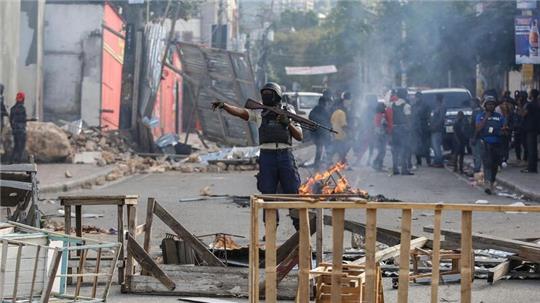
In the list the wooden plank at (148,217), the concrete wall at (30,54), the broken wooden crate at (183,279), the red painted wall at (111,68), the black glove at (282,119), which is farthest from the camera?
the red painted wall at (111,68)

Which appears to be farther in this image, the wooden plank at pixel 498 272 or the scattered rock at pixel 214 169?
the scattered rock at pixel 214 169

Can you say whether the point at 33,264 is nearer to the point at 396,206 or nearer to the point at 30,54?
the point at 396,206

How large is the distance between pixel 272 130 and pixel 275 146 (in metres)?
0.20

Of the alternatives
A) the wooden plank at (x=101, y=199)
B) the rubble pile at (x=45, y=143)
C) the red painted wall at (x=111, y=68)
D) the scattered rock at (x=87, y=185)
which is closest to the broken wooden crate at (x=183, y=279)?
the wooden plank at (x=101, y=199)

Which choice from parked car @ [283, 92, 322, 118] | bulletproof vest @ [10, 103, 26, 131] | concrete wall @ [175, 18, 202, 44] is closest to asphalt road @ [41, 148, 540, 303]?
bulletproof vest @ [10, 103, 26, 131]

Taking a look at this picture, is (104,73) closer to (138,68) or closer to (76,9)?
(76,9)

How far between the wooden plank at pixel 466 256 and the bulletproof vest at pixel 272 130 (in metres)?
5.33

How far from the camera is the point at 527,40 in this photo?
92.0ft

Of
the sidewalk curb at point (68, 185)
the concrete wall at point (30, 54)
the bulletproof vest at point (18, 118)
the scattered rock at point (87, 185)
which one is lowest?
the scattered rock at point (87, 185)

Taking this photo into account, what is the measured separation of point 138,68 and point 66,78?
20.5 ft

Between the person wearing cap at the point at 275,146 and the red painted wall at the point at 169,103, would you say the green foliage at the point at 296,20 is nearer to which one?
the red painted wall at the point at 169,103

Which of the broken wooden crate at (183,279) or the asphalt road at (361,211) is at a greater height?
the broken wooden crate at (183,279)

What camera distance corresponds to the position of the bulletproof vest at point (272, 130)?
37.0 ft

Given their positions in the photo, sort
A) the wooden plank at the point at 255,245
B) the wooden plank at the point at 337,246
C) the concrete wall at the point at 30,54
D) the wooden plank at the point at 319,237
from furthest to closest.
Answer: the concrete wall at the point at 30,54 < the wooden plank at the point at 319,237 < the wooden plank at the point at 255,245 < the wooden plank at the point at 337,246
